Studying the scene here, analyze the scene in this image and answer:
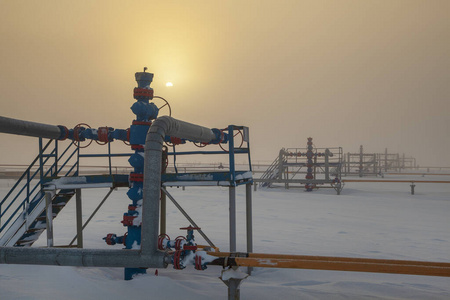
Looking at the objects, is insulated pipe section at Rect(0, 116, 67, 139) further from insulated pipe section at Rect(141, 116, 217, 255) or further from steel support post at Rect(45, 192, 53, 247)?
insulated pipe section at Rect(141, 116, 217, 255)

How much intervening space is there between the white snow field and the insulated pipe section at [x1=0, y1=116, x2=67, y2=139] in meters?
3.21

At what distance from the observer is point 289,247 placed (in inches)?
467

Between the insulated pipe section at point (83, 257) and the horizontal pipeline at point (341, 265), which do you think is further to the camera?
the insulated pipe section at point (83, 257)

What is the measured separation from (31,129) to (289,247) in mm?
8010

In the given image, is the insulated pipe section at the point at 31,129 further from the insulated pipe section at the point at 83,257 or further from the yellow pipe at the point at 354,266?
the yellow pipe at the point at 354,266

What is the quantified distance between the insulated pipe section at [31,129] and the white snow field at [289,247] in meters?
3.21

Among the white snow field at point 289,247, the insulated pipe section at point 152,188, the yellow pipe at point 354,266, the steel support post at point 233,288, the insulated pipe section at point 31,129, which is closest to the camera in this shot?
the yellow pipe at point 354,266

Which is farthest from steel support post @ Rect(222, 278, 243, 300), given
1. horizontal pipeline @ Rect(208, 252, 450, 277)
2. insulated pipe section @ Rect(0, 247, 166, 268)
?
insulated pipe section @ Rect(0, 247, 166, 268)

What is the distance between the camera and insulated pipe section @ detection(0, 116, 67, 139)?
8258 mm

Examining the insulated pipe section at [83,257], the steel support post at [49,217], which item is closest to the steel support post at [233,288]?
the insulated pipe section at [83,257]

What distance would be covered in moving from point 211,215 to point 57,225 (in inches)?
271

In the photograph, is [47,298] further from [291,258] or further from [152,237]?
[291,258]

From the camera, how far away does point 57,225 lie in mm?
15961

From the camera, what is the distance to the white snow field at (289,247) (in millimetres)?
7578
